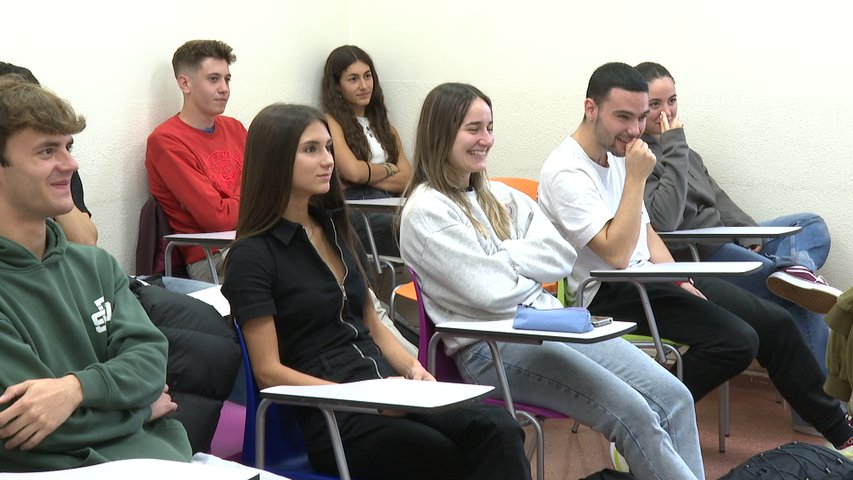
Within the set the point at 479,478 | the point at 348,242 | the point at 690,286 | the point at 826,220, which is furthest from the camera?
the point at 826,220

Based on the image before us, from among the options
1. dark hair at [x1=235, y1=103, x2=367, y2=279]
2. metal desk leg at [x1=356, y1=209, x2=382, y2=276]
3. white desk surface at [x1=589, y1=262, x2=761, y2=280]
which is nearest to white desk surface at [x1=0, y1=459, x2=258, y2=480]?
dark hair at [x1=235, y1=103, x2=367, y2=279]

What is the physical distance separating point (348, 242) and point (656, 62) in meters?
2.51

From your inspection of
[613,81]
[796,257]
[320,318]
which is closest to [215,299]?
[320,318]

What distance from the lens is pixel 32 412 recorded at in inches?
64.2

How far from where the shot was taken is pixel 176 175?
4.06 meters

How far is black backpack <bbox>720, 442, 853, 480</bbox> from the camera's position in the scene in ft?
7.79

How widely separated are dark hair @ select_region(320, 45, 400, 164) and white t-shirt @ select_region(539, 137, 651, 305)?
1.69 m

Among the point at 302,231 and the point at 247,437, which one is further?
the point at 302,231

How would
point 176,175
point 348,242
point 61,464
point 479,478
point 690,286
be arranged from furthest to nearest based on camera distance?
1. point 176,175
2. point 690,286
3. point 348,242
4. point 479,478
5. point 61,464

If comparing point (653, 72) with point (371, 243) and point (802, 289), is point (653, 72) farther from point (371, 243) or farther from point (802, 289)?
point (371, 243)

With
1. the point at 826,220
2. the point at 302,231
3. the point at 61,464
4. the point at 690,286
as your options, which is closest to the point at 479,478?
the point at 302,231

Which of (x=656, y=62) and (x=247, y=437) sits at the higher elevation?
(x=656, y=62)

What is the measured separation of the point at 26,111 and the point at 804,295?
2882 millimetres

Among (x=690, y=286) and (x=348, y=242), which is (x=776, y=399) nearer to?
(x=690, y=286)
